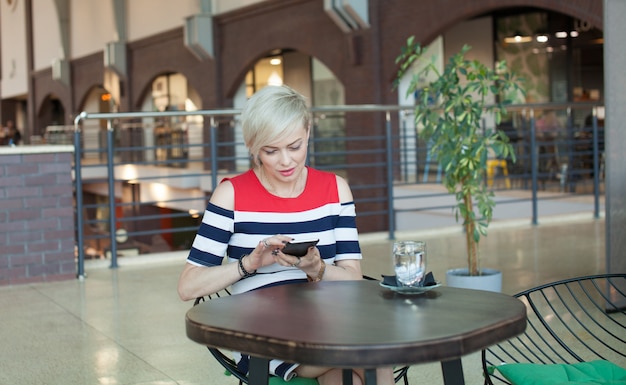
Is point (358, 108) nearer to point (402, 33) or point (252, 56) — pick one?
point (402, 33)

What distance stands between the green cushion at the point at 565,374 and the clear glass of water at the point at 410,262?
330mm

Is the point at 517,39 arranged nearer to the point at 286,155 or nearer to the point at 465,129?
the point at 465,129

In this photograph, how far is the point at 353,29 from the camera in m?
11.9

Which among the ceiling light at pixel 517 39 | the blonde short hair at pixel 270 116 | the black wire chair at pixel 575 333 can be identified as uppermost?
the ceiling light at pixel 517 39

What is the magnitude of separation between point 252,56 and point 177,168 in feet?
7.39

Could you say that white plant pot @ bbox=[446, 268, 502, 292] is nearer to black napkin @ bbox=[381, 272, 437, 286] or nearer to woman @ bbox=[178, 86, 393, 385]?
woman @ bbox=[178, 86, 393, 385]

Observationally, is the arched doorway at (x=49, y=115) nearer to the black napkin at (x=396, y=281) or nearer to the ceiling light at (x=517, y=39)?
the ceiling light at (x=517, y=39)

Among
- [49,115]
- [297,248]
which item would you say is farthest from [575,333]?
[49,115]

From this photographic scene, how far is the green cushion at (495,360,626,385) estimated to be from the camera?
6.41 ft

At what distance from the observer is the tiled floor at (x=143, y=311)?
3.39 m

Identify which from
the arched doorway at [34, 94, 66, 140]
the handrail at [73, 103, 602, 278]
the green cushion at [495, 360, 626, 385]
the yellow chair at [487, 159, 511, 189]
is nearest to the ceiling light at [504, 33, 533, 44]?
the handrail at [73, 103, 602, 278]

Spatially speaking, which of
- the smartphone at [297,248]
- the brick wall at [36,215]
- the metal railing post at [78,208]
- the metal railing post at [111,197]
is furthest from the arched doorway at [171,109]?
the smartphone at [297,248]

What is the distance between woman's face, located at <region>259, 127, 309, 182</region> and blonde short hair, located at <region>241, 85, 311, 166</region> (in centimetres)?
2

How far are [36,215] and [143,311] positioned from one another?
4.36 ft
